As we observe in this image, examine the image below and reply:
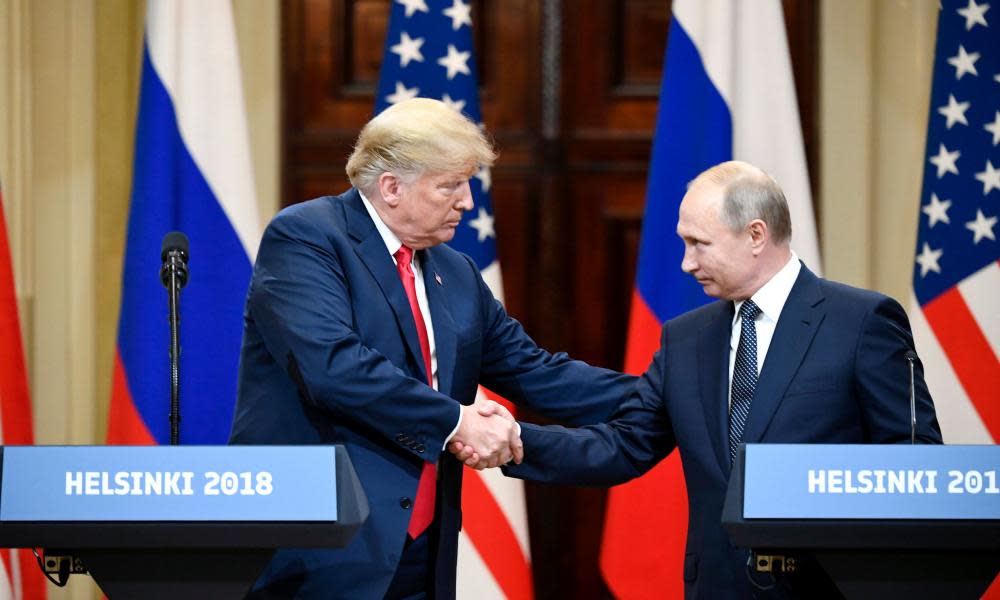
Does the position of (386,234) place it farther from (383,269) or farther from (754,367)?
(754,367)

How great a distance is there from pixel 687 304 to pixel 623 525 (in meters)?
0.75

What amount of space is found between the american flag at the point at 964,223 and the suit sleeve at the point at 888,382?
165cm

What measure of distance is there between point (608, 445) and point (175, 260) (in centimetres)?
111

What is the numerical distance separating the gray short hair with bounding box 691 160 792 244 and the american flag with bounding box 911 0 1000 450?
1662 mm

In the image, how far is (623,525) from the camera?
413cm

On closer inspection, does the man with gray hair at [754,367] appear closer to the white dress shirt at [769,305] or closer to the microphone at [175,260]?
the white dress shirt at [769,305]

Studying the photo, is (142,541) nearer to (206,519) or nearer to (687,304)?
(206,519)

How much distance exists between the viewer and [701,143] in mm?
4191

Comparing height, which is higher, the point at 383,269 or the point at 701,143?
the point at 701,143

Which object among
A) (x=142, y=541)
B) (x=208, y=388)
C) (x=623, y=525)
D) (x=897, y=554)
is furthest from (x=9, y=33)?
(x=897, y=554)

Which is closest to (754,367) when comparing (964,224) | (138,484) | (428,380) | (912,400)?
(912,400)

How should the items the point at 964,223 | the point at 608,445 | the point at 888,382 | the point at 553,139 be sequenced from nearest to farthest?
the point at 888,382
the point at 608,445
the point at 964,223
the point at 553,139

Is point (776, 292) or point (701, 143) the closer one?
point (776, 292)

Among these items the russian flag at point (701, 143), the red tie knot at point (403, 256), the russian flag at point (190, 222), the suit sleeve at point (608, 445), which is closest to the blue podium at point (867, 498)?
the suit sleeve at point (608, 445)
